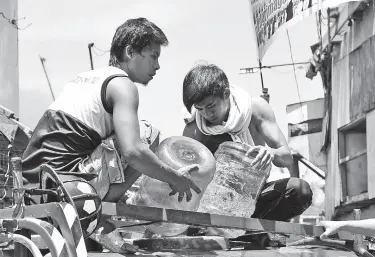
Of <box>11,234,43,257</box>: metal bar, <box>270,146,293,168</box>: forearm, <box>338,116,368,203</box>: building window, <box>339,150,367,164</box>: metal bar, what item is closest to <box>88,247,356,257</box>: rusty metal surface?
<box>11,234,43,257</box>: metal bar

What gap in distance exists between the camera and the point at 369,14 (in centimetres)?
1691

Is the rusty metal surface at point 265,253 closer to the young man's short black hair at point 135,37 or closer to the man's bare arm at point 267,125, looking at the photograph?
the man's bare arm at point 267,125

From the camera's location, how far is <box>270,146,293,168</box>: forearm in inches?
183

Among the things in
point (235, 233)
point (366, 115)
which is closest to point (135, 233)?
point (235, 233)

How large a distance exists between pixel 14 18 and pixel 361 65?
7943 millimetres

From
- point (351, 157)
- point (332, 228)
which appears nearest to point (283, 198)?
point (332, 228)

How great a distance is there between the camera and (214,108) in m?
4.52

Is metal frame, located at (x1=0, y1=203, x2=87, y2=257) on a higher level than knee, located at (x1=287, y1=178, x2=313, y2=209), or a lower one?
higher

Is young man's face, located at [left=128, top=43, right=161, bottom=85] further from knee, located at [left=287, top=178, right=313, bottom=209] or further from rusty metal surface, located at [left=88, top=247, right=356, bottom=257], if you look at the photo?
knee, located at [left=287, top=178, right=313, bottom=209]

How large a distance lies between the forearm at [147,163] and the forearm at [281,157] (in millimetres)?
1339

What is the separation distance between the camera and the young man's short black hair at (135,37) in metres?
3.84

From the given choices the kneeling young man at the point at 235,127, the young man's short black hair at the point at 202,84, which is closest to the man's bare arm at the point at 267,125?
the kneeling young man at the point at 235,127

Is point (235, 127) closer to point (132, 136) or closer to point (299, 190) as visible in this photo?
point (299, 190)

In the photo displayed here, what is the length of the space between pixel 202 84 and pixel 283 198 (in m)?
0.86
